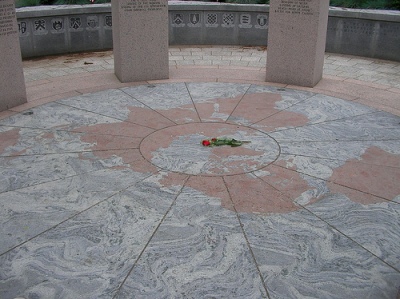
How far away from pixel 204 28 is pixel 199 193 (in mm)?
8188

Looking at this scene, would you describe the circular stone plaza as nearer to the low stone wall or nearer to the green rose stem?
the green rose stem

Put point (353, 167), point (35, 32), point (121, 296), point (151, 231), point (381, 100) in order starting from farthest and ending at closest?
point (35, 32) < point (381, 100) < point (353, 167) < point (151, 231) < point (121, 296)

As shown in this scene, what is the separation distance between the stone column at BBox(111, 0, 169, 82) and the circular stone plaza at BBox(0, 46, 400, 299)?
52 centimetres

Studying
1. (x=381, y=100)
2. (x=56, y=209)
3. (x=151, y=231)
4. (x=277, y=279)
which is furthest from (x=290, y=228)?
(x=381, y=100)

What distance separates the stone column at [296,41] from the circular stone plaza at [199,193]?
1.77ft

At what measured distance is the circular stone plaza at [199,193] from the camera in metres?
3.43

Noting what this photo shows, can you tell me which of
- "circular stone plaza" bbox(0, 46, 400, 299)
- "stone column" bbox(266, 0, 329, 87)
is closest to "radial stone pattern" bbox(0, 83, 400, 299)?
"circular stone plaza" bbox(0, 46, 400, 299)

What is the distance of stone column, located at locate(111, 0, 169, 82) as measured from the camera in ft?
26.1

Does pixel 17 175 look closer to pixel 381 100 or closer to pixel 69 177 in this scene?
pixel 69 177

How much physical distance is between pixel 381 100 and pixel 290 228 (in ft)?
14.4

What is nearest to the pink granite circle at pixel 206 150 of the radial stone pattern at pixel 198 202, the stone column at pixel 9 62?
the radial stone pattern at pixel 198 202

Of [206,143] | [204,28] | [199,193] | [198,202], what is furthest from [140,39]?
[198,202]

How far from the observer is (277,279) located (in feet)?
11.2

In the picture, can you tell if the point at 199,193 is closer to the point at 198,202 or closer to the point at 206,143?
the point at 198,202
